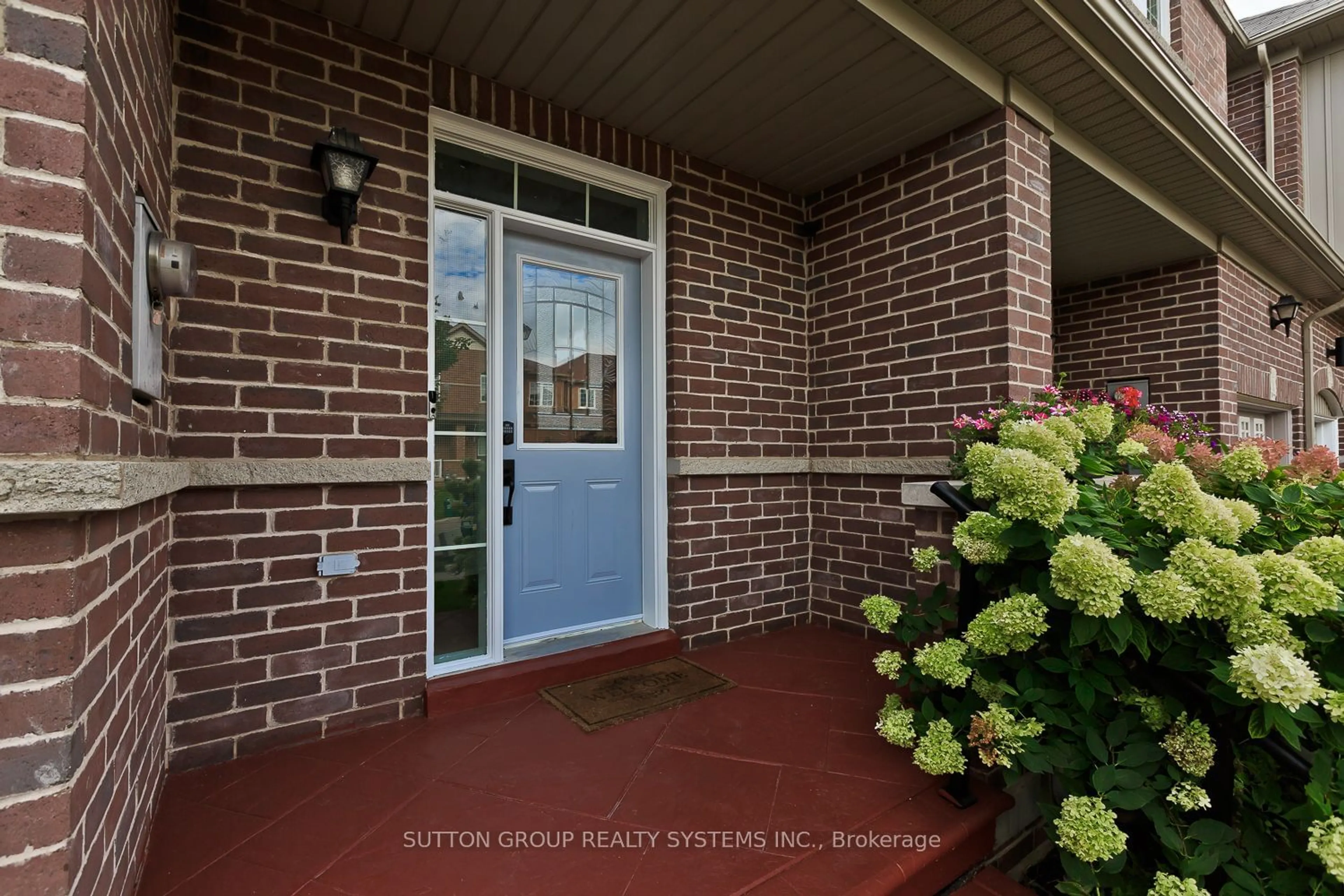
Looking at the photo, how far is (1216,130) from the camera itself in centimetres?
A: 312

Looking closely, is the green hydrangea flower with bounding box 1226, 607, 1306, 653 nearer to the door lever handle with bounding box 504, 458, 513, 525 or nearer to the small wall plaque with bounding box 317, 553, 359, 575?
the door lever handle with bounding box 504, 458, 513, 525

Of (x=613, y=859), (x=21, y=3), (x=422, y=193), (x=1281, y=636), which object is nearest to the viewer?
(x=21, y=3)

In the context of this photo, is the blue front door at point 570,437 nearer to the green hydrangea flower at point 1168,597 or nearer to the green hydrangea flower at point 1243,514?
the green hydrangea flower at point 1168,597

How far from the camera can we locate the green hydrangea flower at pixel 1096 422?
81.6 inches

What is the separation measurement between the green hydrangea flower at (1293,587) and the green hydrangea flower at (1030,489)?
397mm

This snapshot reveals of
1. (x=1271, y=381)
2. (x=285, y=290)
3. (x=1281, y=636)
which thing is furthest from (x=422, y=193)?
(x=1271, y=381)

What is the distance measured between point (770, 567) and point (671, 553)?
68 cm

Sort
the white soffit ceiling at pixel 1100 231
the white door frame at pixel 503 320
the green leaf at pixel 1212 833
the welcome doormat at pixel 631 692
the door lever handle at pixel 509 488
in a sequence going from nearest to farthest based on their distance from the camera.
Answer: the green leaf at pixel 1212 833
the welcome doormat at pixel 631 692
the white door frame at pixel 503 320
the door lever handle at pixel 509 488
the white soffit ceiling at pixel 1100 231

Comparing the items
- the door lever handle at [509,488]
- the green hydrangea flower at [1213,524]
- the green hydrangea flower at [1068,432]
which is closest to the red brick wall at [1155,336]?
the green hydrangea flower at [1068,432]

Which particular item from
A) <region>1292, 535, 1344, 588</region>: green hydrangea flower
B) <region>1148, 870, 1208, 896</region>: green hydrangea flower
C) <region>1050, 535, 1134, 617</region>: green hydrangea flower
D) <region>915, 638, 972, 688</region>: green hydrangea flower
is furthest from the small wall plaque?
<region>1292, 535, 1344, 588</region>: green hydrangea flower

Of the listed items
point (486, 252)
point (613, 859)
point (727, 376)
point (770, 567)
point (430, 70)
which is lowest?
point (613, 859)

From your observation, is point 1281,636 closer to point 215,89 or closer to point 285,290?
point 285,290

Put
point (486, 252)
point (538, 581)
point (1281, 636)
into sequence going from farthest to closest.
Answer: point (538, 581)
point (486, 252)
point (1281, 636)

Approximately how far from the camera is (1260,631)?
1.30m
